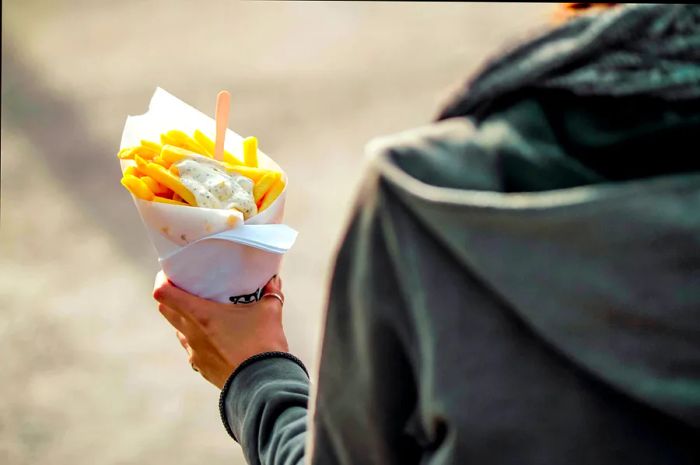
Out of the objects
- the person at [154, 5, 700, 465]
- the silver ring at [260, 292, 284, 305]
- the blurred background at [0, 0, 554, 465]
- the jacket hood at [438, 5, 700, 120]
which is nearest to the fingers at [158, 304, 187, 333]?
the silver ring at [260, 292, 284, 305]

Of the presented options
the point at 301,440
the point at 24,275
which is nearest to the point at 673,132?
the point at 301,440

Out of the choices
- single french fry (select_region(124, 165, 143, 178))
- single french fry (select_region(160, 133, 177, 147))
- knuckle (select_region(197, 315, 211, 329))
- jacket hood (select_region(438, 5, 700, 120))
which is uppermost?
jacket hood (select_region(438, 5, 700, 120))

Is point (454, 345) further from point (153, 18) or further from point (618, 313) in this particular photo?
point (153, 18)

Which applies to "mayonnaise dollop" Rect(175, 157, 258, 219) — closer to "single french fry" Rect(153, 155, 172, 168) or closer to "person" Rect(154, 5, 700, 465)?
"single french fry" Rect(153, 155, 172, 168)

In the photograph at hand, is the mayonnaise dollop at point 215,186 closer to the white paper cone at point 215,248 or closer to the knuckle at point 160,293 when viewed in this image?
the white paper cone at point 215,248

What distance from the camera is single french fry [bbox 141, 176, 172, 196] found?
154 cm

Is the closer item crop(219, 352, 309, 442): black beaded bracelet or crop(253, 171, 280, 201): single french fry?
crop(219, 352, 309, 442): black beaded bracelet

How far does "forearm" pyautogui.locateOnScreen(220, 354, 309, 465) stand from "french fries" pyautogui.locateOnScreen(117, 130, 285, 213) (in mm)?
399

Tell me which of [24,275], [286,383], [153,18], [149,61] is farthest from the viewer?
[153,18]

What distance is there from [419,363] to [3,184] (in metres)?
2.75

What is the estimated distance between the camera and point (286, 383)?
1148mm

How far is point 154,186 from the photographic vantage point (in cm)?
154

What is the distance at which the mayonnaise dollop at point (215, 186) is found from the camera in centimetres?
150

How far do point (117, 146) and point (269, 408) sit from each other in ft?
7.94
